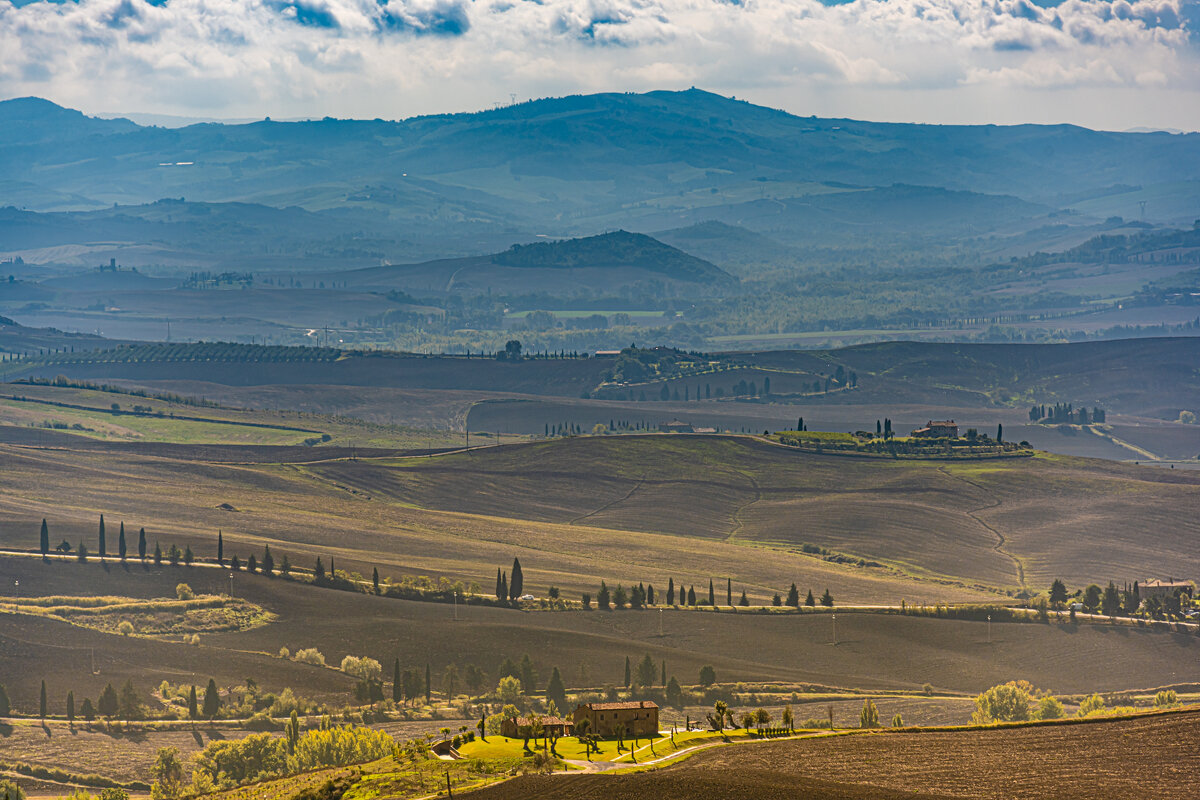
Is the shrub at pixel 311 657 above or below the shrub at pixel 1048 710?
below

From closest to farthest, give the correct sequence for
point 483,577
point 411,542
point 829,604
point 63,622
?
point 63,622 → point 829,604 → point 483,577 → point 411,542

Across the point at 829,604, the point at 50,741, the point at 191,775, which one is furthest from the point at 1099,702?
the point at 50,741

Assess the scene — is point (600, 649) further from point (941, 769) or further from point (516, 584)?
point (941, 769)

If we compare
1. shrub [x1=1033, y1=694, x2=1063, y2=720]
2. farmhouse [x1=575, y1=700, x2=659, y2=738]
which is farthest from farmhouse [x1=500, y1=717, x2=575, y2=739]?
shrub [x1=1033, y1=694, x2=1063, y2=720]

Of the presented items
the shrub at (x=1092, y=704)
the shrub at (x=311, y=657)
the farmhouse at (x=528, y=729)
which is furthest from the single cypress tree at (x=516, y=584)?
the farmhouse at (x=528, y=729)

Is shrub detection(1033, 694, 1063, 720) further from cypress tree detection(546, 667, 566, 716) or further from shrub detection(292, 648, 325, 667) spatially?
shrub detection(292, 648, 325, 667)

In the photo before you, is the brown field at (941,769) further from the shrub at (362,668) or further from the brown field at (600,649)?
the shrub at (362,668)

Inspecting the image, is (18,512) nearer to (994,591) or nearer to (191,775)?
(191,775)
